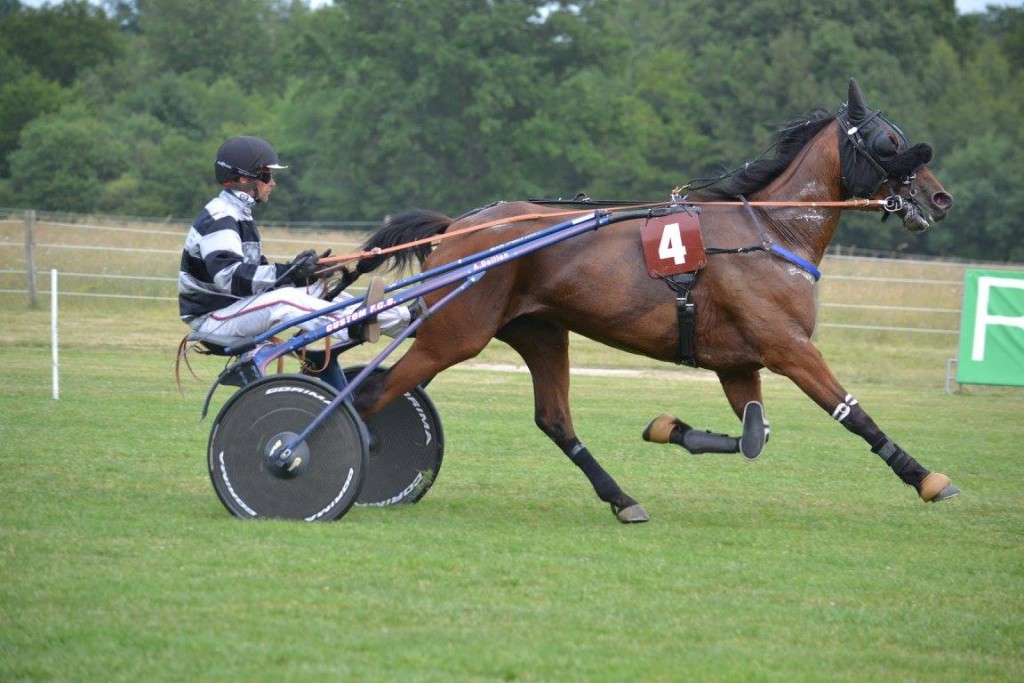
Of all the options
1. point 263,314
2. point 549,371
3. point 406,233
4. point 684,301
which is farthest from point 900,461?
point 263,314

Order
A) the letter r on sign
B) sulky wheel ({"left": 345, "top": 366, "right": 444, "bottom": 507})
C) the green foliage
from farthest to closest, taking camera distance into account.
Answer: the green foliage, the letter r on sign, sulky wheel ({"left": 345, "top": 366, "right": 444, "bottom": 507})

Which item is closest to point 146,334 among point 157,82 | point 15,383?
point 15,383

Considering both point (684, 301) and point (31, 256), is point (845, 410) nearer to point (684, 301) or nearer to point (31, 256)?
point (684, 301)

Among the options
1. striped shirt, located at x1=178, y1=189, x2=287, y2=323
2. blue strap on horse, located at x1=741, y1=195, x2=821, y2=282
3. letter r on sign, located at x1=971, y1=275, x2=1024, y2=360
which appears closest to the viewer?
striped shirt, located at x1=178, y1=189, x2=287, y2=323

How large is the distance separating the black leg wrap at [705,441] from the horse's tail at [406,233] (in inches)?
74.5

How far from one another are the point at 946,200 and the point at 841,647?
3.69 meters

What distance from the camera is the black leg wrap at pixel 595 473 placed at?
25.9 feet

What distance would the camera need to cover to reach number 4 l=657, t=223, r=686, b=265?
768 cm

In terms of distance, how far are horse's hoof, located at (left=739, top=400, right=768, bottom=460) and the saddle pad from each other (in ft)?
2.89

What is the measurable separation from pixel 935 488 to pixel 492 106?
37.2 meters

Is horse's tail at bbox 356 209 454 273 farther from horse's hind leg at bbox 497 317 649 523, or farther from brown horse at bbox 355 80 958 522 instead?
horse's hind leg at bbox 497 317 649 523

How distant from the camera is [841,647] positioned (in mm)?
5273

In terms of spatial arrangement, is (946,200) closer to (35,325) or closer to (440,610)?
(440,610)

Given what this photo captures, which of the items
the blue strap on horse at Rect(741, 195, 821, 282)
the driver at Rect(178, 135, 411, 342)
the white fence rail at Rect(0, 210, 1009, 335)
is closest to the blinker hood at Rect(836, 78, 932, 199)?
the blue strap on horse at Rect(741, 195, 821, 282)
